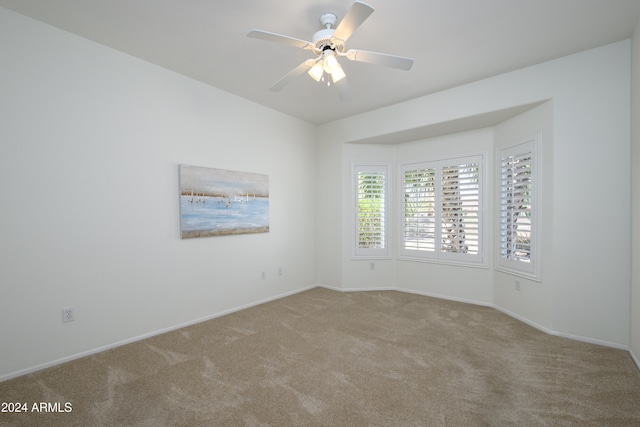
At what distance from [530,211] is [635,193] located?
870mm

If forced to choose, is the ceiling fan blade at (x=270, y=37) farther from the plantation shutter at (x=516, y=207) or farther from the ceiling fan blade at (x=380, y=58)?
the plantation shutter at (x=516, y=207)

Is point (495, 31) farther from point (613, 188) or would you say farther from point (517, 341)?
point (517, 341)

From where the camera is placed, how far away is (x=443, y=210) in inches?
173

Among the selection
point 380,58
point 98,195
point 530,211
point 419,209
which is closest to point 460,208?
point 419,209

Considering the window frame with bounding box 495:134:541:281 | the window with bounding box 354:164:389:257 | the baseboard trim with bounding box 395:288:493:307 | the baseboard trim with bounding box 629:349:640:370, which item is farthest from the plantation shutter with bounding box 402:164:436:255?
the baseboard trim with bounding box 629:349:640:370

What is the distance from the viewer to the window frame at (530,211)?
3.26 metres

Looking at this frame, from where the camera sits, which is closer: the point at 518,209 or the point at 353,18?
the point at 353,18

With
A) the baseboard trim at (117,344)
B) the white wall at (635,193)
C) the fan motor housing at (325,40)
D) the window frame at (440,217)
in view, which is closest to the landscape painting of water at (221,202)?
the baseboard trim at (117,344)

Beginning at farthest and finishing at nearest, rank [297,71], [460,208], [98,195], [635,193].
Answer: [460,208], [98,195], [635,193], [297,71]

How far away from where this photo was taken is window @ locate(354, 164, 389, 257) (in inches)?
192

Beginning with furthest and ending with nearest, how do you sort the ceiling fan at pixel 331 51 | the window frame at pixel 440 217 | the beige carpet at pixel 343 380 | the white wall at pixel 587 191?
the window frame at pixel 440 217 < the white wall at pixel 587 191 < the ceiling fan at pixel 331 51 < the beige carpet at pixel 343 380

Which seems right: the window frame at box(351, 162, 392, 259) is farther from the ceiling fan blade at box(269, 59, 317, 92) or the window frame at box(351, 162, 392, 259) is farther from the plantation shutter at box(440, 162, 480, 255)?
the ceiling fan blade at box(269, 59, 317, 92)

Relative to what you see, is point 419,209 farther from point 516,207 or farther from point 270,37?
point 270,37

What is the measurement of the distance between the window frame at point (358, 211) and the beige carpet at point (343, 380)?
1.59 m
